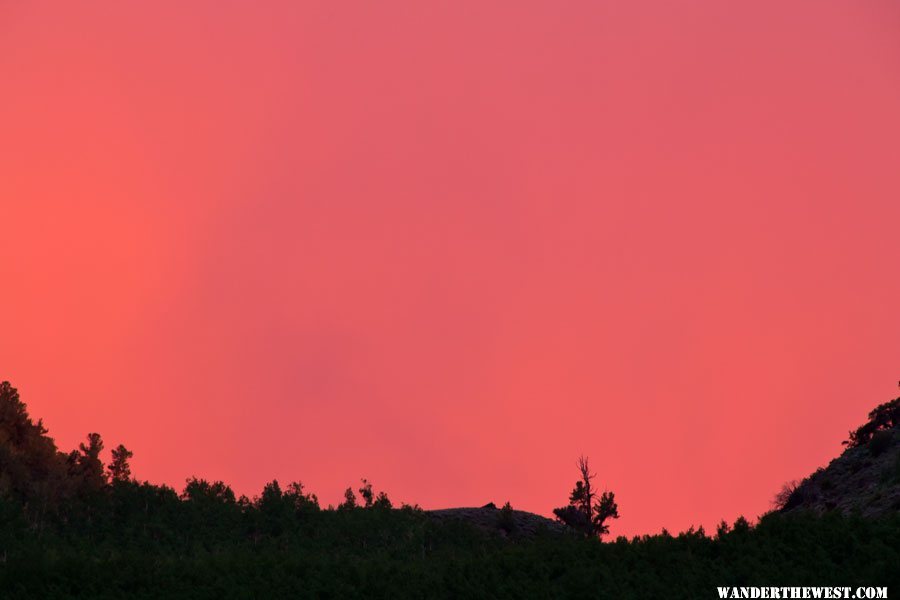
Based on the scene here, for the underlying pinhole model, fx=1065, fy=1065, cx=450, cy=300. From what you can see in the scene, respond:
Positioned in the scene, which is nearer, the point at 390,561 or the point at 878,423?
the point at 390,561

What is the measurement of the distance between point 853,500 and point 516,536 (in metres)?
19.0

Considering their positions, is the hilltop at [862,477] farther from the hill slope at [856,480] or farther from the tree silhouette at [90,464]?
the tree silhouette at [90,464]

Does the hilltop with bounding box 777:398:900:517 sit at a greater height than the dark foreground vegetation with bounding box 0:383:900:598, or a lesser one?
greater

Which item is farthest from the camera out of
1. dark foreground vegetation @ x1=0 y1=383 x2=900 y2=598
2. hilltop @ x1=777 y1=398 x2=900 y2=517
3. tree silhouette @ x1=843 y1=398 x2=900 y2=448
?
tree silhouette @ x1=843 y1=398 x2=900 y2=448

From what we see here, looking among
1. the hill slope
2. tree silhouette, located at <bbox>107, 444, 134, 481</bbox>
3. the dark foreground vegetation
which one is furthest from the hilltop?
tree silhouette, located at <bbox>107, 444, 134, 481</bbox>

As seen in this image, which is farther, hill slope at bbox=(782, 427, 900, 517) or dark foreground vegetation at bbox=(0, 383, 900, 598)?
hill slope at bbox=(782, 427, 900, 517)

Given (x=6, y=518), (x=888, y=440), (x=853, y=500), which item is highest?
(x=888, y=440)

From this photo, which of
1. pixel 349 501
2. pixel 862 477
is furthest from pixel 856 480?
pixel 349 501

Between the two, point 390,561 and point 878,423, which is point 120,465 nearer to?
point 390,561

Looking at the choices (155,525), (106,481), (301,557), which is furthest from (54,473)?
(301,557)

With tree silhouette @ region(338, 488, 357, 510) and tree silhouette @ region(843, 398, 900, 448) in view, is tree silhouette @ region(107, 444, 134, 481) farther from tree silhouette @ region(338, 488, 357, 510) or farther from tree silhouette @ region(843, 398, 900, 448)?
tree silhouette @ region(843, 398, 900, 448)

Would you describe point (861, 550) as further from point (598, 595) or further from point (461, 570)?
point (461, 570)

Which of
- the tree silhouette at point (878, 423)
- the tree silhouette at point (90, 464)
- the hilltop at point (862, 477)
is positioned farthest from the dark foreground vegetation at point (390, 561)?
the tree silhouette at point (878, 423)

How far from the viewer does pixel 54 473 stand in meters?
59.5
